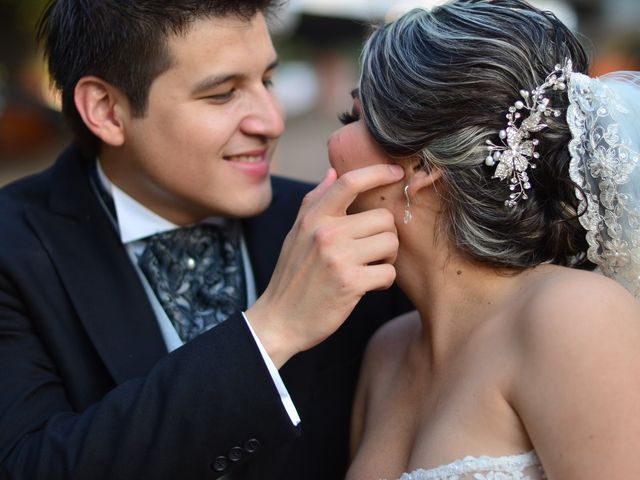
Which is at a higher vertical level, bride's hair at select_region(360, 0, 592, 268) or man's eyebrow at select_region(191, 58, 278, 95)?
man's eyebrow at select_region(191, 58, 278, 95)

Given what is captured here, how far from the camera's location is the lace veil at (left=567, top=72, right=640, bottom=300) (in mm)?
2264

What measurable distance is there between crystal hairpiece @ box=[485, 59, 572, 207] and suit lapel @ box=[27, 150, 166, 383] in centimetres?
134

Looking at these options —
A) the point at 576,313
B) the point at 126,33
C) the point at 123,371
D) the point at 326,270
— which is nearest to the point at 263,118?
the point at 126,33

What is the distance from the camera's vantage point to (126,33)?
3.04 metres

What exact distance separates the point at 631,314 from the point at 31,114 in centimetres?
1501

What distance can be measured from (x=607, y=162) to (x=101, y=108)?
1.94 metres

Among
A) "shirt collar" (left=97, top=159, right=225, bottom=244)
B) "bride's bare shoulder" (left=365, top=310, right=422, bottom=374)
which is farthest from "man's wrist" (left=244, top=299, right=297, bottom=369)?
"shirt collar" (left=97, top=159, right=225, bottom=244)

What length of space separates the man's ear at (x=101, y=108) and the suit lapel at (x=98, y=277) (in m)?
0.21

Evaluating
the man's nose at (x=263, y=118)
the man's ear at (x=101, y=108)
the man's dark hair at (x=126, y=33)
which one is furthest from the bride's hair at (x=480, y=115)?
the man's ear at (x=101, y=108)

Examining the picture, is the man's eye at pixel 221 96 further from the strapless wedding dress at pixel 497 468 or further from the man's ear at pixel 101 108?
the strapless wedding dress at pixel 497 468

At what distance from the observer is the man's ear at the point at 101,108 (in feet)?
10.3

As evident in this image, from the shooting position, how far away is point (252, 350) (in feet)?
7.68

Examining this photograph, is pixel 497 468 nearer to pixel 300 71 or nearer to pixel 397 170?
pixel 397 170

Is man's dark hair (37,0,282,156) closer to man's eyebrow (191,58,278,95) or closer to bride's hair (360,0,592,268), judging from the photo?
man's eyebrow (191,58,278,95)
